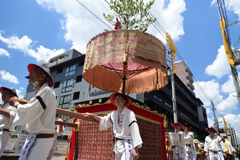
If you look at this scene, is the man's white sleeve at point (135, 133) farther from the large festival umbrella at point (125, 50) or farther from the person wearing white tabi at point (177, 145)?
the person wearing white tabi at point (177, 145)

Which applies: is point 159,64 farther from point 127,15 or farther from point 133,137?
point 127,15

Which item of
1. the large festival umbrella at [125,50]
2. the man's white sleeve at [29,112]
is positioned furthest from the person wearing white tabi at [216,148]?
the man's white sleeve at [29,112]

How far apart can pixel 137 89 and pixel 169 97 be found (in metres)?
32.8

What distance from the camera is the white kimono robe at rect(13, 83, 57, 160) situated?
1.98 m

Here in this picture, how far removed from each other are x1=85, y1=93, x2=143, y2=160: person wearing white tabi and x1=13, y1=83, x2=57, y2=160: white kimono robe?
2.94 feet

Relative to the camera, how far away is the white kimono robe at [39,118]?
1979mm

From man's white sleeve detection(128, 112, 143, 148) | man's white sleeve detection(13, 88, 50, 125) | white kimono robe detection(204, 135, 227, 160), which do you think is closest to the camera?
man's white sleeve detection(13, 88, 50, 125)

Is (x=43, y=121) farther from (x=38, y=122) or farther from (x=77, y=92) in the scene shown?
(x=77, y=92)

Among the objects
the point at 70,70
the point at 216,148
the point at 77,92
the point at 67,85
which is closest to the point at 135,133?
the point at 216,148

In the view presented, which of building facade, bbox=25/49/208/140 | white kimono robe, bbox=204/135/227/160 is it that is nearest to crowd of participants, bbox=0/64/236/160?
white kimono robe, bbox=204/135/227/160

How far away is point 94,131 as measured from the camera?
14.5 ft

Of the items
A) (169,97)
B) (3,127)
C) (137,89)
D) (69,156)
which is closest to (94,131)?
(69,156)

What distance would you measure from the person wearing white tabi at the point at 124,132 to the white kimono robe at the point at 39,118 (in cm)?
90

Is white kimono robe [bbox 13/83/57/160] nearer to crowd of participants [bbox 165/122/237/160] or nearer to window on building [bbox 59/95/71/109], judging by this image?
crowd of participants [bbox 165/122/237/160]
